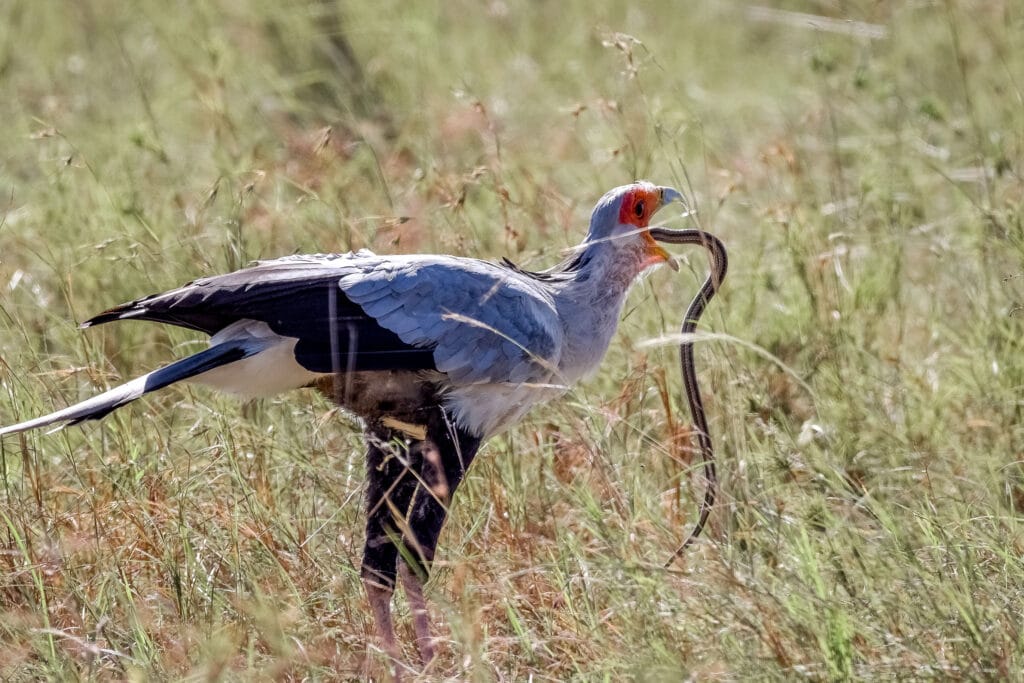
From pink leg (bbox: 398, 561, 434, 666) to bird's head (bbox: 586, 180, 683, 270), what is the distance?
1047mm

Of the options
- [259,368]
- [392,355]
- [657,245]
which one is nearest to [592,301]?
[657,245]

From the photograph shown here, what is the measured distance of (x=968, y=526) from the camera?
9.94ft

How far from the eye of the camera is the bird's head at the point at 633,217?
12.3ft

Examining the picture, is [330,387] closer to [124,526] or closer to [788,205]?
[124,526]

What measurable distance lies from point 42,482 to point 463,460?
1096 millimetres

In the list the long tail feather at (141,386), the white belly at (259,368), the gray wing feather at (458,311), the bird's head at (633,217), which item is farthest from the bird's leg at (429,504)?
the bird's head at (633,217)

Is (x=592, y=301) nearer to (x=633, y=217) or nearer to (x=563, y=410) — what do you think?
(x=633, y=217)

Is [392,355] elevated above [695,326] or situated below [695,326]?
above

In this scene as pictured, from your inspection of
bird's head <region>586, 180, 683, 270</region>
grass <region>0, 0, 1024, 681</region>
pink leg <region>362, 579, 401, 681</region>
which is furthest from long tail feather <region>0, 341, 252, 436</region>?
bird's head <region>586, 180, 683, 270</region>

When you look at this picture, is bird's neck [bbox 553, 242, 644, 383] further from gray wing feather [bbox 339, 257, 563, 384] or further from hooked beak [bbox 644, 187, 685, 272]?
gray wing feather [bbox 339, 257, 563, 384]

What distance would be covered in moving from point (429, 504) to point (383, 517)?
147 mm

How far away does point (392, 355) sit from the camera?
10.8 feet

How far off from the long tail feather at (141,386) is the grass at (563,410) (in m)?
0.30

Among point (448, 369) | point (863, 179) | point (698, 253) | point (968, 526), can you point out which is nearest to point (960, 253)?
point (863, 179)
